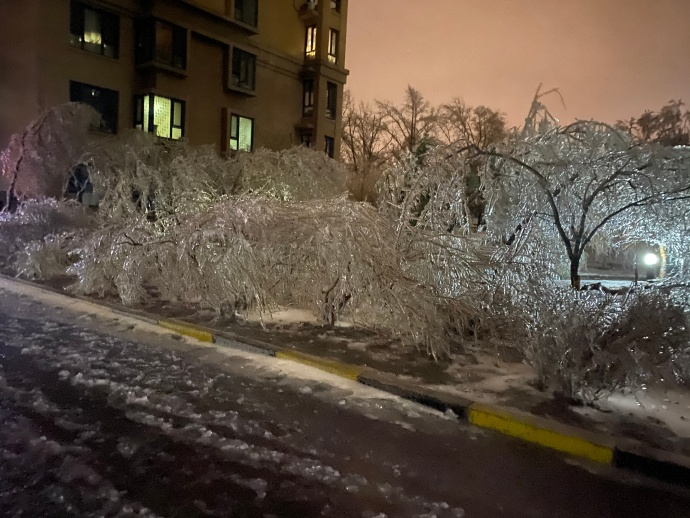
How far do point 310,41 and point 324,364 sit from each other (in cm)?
2732

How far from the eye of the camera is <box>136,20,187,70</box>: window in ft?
70.3

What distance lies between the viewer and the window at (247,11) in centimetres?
2538

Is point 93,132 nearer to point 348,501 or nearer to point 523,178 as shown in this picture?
point 523,178

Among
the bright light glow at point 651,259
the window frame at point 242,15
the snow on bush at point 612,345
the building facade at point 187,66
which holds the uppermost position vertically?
the window frame at point 242,15

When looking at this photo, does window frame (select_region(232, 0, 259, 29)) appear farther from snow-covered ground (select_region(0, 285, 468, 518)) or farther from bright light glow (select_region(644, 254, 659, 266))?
snow-covered ground (select_region(0, 285, 468, 518))

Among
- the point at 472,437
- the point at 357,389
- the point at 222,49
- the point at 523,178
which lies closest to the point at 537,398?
the point at 472,437

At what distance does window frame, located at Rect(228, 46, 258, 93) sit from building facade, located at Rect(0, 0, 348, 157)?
2.0 inches

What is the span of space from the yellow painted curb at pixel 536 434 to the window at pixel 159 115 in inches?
771

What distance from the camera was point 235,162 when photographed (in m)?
16.7

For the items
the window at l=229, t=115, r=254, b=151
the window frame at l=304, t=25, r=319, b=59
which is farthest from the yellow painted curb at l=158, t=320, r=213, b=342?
the window frame at l=304, t=25, r=319, b=59

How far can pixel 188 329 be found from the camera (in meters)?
8.00

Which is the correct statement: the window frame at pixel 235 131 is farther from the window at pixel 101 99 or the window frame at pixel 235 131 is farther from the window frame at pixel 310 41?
the window frame at pixel 310 41

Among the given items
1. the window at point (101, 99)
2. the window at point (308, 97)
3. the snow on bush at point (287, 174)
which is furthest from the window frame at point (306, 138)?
the snow on bush at point (287, 174)

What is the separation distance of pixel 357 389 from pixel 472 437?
152 centimetres
